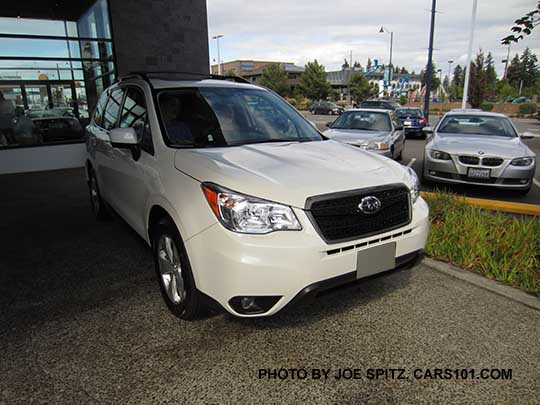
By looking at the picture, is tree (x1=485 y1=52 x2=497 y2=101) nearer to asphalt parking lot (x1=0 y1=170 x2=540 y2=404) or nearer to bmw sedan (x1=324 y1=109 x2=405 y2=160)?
bmw sedan (x1=324 y1=109 x2=405 y2=160)

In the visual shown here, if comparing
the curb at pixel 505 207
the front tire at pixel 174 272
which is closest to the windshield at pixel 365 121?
the curb at pixel 505 207

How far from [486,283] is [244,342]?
93.4 inches

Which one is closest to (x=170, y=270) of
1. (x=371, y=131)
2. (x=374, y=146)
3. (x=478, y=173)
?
(x=478, y=173)

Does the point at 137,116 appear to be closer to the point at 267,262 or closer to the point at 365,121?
the point at 267,262

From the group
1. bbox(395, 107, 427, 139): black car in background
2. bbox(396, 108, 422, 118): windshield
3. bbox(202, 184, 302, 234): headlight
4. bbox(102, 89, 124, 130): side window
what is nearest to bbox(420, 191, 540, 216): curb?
bbox(202, 184, 302, 234): headlight

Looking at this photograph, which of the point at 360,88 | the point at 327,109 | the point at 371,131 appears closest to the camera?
the point at 371,131

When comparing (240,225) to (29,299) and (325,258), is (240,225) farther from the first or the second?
(29,299)

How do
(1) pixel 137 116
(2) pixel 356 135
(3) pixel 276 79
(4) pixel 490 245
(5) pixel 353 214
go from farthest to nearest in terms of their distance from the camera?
1. (3) pixel 276 79
2. (2) pixel 356 135
3. (4) pixel 490 245
4. (1) pixel 137 116
5. (5) pixel 353 214

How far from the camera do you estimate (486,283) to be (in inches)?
142

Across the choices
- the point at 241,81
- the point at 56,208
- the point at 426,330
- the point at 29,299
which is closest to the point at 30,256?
the point at 29,299

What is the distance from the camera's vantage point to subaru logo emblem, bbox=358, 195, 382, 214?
98.5 inches

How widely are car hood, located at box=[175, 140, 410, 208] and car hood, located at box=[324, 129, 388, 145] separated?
5.31 metres

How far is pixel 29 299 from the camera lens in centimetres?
334

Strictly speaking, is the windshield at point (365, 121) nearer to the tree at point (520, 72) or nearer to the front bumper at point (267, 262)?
the front bumper at point (267, 262)
